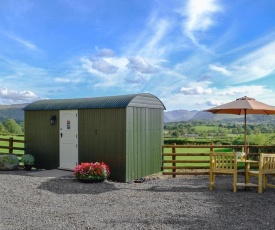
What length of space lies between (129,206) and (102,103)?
176 inches

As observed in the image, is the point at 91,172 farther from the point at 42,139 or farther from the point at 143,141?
the point at 42,139

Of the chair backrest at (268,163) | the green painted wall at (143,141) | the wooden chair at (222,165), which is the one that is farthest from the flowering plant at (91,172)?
the chair backrest at (268,163)

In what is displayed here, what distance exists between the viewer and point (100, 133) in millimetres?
10109

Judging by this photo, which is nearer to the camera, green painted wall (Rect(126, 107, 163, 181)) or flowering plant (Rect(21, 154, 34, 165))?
green painted wall (Rect(126, 107, 163, 181))

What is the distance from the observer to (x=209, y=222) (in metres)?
5.32

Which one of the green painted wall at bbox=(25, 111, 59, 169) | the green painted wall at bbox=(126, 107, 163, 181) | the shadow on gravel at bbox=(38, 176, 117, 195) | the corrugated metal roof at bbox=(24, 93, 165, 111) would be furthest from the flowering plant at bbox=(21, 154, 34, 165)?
the green painted wall at bbox=(126, 107, 163, 181)

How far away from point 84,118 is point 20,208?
4.75 metres

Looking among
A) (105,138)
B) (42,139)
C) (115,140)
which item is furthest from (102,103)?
(42,139)

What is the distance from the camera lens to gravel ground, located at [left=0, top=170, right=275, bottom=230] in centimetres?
525

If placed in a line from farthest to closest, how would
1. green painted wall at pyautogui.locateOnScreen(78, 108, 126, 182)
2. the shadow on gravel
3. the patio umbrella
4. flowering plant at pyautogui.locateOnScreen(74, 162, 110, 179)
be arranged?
green painted wall at pyautogui.locateOnScreen(78, 108, 126, 182) < flowering plant at pyautogui.locateOnScreen(74, 162, 110, 179) < the patio umbrella < the shadow on gravel

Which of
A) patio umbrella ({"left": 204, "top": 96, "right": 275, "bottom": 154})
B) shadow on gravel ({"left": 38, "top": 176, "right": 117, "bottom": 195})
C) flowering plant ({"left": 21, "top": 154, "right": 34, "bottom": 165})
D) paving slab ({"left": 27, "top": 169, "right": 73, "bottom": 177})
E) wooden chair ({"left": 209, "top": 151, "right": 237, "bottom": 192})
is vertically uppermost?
patio umbrella ({"left": 204, "top": 96, "right": 275, "bottom": 154})

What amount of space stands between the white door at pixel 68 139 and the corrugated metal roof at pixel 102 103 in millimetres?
299

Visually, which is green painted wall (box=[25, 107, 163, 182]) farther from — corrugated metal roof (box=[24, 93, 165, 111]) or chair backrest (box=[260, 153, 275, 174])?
chair backrest (box=[260, 153, 275, 174])

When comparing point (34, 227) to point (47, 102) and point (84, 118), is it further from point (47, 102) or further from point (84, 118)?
point (47, 102)
